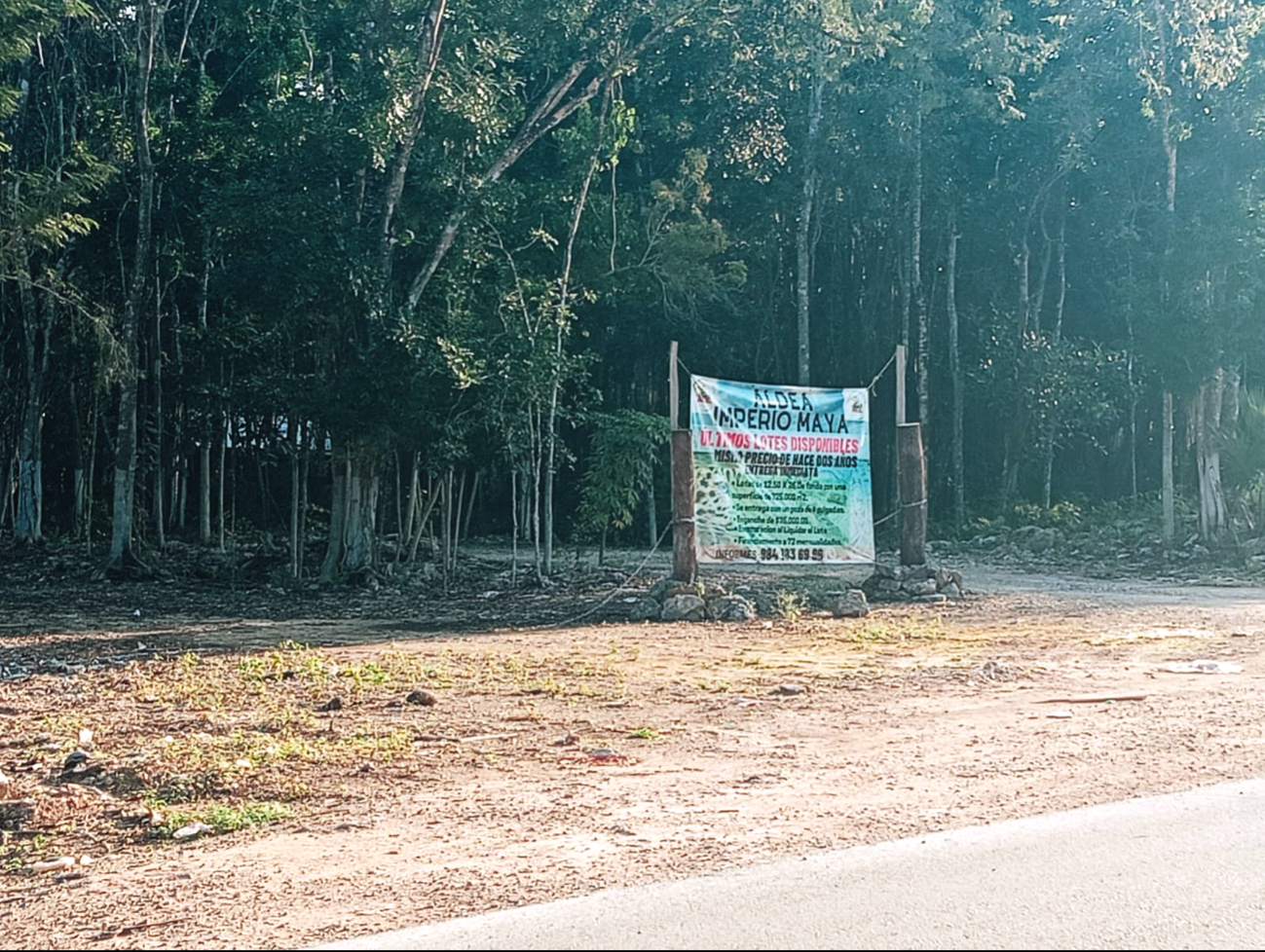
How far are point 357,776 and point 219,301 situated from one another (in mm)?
16474

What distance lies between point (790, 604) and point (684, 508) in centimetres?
164

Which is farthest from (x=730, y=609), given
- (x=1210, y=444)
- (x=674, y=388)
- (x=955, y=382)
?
(x=955, y=382)

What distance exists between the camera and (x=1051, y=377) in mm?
29453

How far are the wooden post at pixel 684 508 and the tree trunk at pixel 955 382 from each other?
16.1 metres

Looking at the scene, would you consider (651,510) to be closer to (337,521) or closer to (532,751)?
(337,521)

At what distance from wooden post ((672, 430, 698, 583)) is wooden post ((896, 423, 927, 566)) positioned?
2.78 metres

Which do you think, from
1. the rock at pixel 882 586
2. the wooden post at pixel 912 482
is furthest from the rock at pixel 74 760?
the rock at pixel 882 586

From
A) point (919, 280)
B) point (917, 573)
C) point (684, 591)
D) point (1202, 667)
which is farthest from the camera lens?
point (919, 280)

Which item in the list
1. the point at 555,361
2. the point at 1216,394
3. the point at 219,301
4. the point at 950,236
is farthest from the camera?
the point at 950,236

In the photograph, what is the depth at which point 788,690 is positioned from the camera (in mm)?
10234

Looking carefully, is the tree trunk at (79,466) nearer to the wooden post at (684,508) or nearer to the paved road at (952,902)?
the wooden post at (684,508)

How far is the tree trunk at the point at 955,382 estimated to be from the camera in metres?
30.5

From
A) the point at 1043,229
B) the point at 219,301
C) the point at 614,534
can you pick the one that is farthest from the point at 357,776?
the point at 1043,229

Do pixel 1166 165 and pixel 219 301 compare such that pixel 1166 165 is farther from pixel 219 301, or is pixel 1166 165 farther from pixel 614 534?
pixel 219 301
